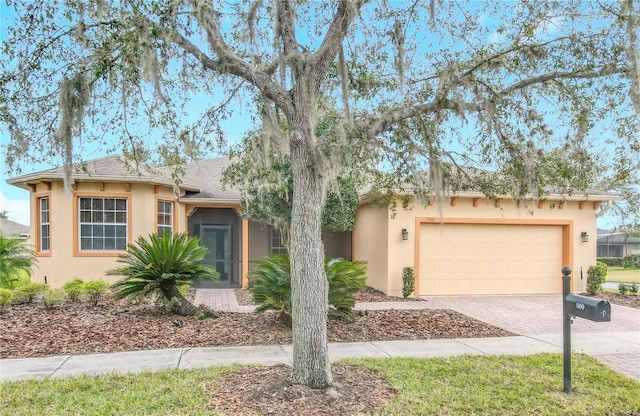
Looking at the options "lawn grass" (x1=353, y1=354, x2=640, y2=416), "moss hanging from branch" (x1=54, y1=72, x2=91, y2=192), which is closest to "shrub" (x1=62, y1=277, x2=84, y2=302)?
"moss hanging from branch" (x1=54, y1=72, x2=91, y2=192)

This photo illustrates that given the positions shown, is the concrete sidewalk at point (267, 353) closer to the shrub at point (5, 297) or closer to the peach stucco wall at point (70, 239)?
the shrub at point (5, 297)

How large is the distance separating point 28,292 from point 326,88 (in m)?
7.81

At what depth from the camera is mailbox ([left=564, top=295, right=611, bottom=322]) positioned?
13.6 feet

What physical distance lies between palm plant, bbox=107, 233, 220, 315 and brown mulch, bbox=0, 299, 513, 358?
0.41 metres

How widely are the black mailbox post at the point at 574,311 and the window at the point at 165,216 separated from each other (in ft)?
34.6

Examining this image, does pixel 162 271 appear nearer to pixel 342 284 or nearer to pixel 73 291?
pixel 73 291

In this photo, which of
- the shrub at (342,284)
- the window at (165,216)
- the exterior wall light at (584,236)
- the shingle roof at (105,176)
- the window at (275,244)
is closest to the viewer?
the shrub at (342,284)

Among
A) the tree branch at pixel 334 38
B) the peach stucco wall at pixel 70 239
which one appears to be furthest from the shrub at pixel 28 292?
the tree branch at pixel 334 38

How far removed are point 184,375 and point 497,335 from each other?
16.2 ft

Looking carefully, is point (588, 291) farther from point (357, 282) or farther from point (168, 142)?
point (168, 142)

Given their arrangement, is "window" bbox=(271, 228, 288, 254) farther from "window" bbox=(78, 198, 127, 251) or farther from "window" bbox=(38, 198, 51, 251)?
"window" bbox=(38, 198, 51, 251)

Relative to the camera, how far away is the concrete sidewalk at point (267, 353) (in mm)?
5121

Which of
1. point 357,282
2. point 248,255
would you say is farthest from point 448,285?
point 248,255

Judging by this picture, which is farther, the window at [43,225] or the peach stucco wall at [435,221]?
the window at [43,225]
